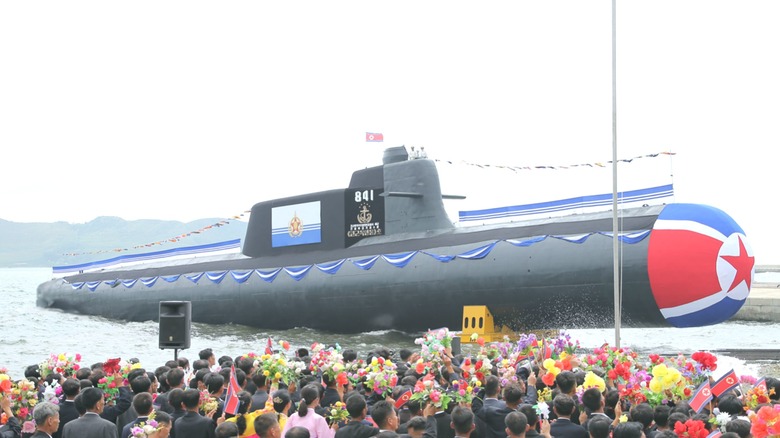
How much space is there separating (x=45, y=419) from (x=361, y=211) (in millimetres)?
23052

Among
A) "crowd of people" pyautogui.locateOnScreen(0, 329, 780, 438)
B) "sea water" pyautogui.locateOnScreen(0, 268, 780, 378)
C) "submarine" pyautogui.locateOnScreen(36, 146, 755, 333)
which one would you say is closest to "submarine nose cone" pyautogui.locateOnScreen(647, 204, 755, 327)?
"submarine" pyautogui.locateOnScreen(36, 146, 755, 333)

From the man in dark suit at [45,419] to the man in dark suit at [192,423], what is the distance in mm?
1070

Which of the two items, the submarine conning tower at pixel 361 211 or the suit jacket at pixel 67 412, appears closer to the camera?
the suit jacket at pixel 67 412

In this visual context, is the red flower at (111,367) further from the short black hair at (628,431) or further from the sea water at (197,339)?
the sea water at (197,339)

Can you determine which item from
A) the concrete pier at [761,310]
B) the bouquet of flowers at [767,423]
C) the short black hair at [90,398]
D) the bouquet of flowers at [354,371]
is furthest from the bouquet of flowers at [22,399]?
the concrete pier at [761,310]

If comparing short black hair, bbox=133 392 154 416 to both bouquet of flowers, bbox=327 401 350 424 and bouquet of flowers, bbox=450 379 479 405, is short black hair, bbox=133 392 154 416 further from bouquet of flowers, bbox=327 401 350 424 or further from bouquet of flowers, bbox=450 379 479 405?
bouquet of flowers, bbox=450 379 479 405

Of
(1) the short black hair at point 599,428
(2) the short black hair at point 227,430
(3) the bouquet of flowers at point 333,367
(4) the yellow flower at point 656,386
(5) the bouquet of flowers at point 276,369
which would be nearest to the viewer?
(1) the short black hair at point 599,428

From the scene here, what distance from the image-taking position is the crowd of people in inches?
271

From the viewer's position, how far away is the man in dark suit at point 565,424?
23.5 ft

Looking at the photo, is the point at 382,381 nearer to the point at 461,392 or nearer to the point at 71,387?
the point at 461,392

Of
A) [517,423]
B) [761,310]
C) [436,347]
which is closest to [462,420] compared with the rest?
[517,423]

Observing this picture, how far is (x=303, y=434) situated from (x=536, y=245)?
62.1 feet

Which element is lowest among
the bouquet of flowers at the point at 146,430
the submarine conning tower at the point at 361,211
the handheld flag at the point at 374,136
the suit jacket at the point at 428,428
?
the suit jacket at the point at 428,428

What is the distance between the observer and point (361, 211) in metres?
30.2
